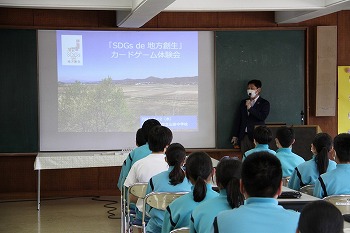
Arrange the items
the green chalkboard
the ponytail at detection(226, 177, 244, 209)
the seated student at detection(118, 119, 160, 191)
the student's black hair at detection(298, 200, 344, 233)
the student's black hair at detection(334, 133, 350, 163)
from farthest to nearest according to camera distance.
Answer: the green chalkboard, the seated student at detection(118, 119, 160, 191), the student's black hair at detection(334, 133, 350, 163), the ponytail at detection(226, 177, 244, 209), the student's black hair at detection(298, 200, 344, 233)

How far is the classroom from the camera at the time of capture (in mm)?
8875

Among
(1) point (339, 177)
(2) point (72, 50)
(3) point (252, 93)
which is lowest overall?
(1) point (339, 177)

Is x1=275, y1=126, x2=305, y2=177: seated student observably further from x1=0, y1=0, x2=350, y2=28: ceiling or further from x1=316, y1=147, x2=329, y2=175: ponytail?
x1=0, y1=0, x2=350, y2=28: ceiling

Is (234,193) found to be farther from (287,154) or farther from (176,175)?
(287,154)

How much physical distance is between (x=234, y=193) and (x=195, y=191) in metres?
0.48

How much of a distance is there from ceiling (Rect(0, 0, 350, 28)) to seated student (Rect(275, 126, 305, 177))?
7.61 feet

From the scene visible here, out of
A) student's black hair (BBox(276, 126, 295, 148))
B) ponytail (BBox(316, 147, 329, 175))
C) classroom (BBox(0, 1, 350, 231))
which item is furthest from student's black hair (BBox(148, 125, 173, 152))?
classroom (BBox(0, 1, 350, 231))

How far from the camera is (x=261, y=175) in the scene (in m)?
2.34

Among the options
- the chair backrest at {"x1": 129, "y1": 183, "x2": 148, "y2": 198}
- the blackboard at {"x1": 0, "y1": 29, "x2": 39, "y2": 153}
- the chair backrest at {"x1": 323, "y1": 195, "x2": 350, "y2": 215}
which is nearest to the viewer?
the chair backrest at {"x1": 323, "y1": 195, "x2": 350, "y2": 215}

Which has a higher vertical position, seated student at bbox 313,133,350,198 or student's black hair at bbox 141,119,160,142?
student's black hair at bbox 141,119,160,142

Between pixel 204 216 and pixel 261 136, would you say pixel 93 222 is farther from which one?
pixel 204 216

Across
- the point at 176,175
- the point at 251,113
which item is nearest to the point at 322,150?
the point at 176,175

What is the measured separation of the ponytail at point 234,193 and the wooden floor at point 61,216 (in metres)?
4.15

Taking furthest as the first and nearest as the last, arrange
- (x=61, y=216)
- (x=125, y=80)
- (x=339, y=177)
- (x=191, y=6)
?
(x=125, y=80) < (x=191, y=6) < (x=61, y=216) < (x=339, y=177)
